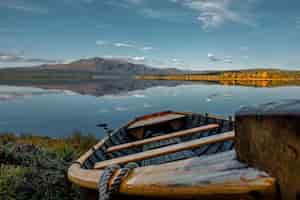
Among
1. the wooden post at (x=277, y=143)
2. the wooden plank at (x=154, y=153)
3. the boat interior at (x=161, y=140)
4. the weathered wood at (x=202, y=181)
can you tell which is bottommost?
the boat interior at (x=161, y=140)

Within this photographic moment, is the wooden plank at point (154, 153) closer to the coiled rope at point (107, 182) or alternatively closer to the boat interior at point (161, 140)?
the boat interior at point (161, 140)

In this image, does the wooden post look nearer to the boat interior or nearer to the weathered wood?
the weathered wood

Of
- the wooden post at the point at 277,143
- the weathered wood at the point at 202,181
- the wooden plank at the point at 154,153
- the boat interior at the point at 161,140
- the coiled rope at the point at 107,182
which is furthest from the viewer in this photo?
the boat interior at the point at 161,140

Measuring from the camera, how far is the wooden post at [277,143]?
4.16 feet

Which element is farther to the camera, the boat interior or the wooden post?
the boat interior

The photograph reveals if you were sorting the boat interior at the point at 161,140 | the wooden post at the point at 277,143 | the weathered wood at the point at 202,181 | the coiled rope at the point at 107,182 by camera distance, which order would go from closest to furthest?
1. the wooden post at the point at 277,143
2. the weathered wood at the point at 202,181
3. the coiled rope at the point at 107,182
4. the boat interior at the point at 161,140

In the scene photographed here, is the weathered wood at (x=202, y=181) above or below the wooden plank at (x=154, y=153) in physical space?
above

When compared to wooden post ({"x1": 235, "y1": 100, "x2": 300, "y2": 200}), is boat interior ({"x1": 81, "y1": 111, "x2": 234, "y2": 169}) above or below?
below

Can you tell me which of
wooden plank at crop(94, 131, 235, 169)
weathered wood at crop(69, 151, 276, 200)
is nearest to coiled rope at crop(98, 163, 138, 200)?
weathered wood at crop(69, 151, 276, 200)

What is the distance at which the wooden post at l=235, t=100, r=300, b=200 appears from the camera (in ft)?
4.16

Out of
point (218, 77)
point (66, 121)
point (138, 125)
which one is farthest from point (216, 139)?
point (218, 77)

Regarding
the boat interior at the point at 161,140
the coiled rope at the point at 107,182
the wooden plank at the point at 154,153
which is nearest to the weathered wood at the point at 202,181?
the coiled rope at the point at 107,182

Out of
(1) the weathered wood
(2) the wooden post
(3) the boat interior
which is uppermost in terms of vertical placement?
→ (2) the wooden post

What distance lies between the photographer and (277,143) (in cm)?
135
